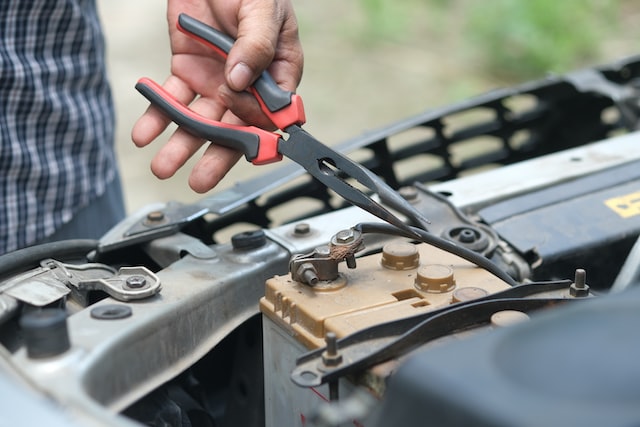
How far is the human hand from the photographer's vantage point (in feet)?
4.09

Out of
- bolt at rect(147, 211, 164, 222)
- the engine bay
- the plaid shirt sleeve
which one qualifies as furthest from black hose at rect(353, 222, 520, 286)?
the plaid shirt sleeve

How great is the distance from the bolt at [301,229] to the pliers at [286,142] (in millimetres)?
111

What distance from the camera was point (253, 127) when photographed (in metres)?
1.23

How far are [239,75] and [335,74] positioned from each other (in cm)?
396

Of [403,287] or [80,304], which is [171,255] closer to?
[80,304]

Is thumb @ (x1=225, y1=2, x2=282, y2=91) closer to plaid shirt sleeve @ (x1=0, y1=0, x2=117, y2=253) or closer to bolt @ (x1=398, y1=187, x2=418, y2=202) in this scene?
bolt @ (x1=398, y1=187, x2=418, y2=202)

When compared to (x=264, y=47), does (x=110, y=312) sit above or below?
below

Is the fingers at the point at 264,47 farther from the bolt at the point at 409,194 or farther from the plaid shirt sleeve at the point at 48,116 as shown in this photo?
the plaid shirt sleeve at the point at 48,116

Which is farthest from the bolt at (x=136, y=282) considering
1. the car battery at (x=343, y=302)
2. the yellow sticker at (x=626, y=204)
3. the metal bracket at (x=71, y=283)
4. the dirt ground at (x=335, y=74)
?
the dirt ground at (x=335, y=74)

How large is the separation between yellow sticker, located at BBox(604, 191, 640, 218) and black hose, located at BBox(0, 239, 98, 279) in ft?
2.73

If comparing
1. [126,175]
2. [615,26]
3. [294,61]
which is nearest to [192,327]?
[294,61]

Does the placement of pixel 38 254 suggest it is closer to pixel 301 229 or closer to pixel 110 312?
pixel 110 312

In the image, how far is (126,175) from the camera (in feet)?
13.7

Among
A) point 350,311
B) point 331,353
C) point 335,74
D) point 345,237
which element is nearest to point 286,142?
point 345,237
